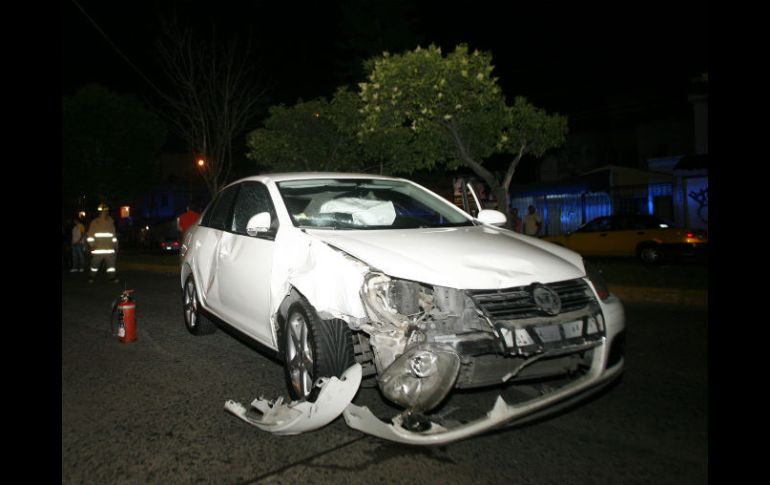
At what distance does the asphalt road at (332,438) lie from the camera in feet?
10.3

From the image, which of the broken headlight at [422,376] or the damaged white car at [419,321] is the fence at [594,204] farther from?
the broken headlight at [422,376]

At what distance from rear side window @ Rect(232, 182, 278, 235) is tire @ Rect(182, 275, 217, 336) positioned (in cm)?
Result: 121

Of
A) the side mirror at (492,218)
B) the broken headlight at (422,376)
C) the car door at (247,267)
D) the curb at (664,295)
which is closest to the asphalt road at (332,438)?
the broken headlight at (422,376)

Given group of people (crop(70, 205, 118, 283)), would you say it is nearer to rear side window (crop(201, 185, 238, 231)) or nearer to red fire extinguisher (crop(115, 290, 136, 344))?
red fire extinguisher (crop(115, 290, 136, 344))

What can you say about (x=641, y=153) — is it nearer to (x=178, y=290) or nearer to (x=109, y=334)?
(x=178, y=290)

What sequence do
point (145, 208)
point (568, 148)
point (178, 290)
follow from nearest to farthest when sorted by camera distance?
→ point (178, 290) < point (568, 148) < point (145, 208)

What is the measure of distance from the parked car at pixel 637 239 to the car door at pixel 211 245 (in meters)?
11.7

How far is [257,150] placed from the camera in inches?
760

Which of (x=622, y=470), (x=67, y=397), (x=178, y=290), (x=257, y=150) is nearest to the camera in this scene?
(x=622, y=470)

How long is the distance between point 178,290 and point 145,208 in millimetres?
49642

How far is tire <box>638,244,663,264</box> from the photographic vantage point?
14812 mm

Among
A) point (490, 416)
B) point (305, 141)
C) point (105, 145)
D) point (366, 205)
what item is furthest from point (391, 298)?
point (105, 145)

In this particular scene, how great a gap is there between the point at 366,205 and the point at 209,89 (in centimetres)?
1550

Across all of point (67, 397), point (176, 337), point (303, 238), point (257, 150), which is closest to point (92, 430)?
point (67, 397)
